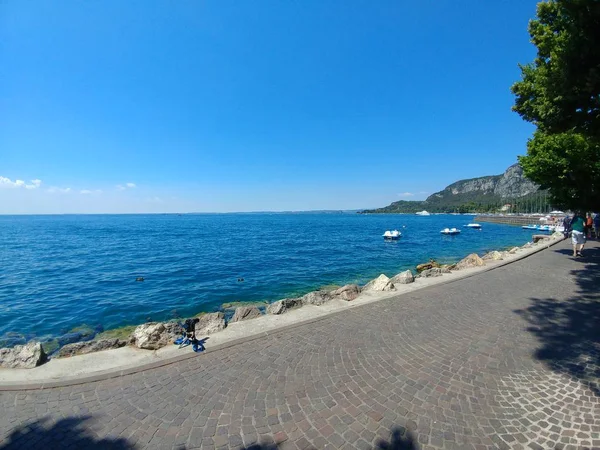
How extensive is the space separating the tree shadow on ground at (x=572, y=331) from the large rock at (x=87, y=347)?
957cm

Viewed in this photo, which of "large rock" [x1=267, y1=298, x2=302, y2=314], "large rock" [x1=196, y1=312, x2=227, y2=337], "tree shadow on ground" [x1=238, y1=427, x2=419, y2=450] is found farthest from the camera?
"large rock" [x1=267, y1=298, x2=302, y2=314]

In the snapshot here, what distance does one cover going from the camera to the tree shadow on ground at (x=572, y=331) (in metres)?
4.83

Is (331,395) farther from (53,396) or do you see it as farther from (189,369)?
(53,396)

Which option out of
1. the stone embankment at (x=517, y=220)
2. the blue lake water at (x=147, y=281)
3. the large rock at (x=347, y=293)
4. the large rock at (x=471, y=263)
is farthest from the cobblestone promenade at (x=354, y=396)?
the stone embankment at (x=517, y=220)

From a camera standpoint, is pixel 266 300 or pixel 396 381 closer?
pixel 396 381

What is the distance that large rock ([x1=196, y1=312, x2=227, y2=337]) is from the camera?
6.86 meters

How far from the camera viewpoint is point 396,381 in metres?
4.55

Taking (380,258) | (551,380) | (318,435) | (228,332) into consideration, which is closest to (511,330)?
(551,380)

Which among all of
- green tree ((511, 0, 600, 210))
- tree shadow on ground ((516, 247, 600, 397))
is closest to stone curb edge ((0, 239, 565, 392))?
tree shadow on ground ((516, 247, 600, 397))

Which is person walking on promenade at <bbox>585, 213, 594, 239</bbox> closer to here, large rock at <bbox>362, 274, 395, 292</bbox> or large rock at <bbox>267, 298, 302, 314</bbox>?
large rock at <bbox>362, 274, 395, 292</bbox>

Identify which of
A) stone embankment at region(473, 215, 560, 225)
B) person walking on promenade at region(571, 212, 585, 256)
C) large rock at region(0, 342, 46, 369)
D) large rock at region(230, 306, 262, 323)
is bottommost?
stone embankment at region(473, 215, 560, 225)

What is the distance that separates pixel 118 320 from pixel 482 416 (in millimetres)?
14615

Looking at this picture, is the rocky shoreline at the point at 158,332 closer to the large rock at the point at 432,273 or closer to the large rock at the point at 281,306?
the large rock at the point at 281,306

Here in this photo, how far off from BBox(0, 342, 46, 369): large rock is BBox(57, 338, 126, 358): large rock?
60 centimetres
